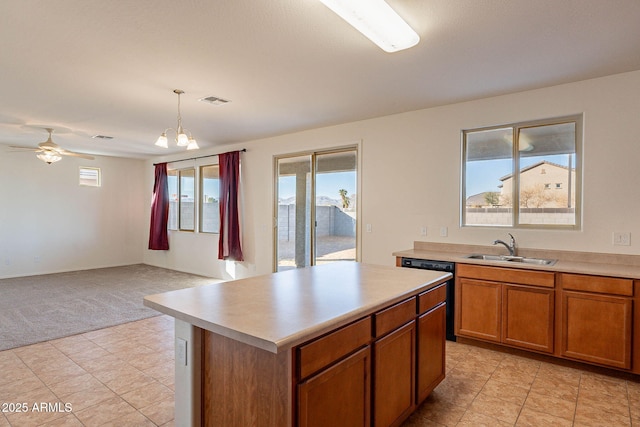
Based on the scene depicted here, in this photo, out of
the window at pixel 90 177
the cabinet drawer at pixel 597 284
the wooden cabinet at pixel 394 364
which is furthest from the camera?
the window at pixel 90 177

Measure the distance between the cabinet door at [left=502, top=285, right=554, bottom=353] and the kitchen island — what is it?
1329 mm

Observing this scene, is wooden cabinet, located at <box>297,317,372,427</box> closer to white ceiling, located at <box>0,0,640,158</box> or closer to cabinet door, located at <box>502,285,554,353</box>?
white ceiling, located at <box>0,0,640,158</box>

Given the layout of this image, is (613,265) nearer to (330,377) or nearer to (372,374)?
(372,374)

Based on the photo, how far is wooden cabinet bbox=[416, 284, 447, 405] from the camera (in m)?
2.16

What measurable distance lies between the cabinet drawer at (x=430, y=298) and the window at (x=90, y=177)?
7.99 metres

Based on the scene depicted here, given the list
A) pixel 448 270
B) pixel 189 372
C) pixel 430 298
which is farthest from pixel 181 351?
pixel 448 270

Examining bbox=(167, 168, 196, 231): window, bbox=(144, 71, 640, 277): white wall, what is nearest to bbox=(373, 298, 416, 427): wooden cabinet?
bbox=(144, 71, 640, 277): white wall

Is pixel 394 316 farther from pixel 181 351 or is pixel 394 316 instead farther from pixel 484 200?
pixel 484 200

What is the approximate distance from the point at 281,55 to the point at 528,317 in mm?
3050

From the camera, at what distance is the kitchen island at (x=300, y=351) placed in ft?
4.37

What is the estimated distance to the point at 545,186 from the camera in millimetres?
3514

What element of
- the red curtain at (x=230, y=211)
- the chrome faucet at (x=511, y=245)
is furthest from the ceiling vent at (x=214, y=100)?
the chrome faucet at (x=511, y=245)

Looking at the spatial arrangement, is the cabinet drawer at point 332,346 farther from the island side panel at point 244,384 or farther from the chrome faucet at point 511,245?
the chrome faucet at point 511,245

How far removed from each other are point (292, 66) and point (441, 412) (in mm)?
2831
